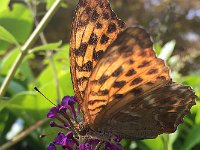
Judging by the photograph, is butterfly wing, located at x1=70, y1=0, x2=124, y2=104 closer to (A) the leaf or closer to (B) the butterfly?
(B) the butterfly

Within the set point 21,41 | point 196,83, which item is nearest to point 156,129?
point 196,83

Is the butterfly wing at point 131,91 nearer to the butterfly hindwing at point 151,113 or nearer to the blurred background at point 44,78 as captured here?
the butterfly hindwing at point 151,113

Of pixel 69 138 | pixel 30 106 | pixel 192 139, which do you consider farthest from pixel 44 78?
pixel 69 138

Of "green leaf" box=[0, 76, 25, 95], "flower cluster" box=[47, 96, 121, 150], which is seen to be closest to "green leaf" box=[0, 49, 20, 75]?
"green leaf" box=[0, 76, 25, 95]

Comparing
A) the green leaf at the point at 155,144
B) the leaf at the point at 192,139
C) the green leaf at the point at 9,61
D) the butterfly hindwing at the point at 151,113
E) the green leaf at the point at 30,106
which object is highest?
the green leaf at the point at 9,61

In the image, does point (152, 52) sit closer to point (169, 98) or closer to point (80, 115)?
point (169, 98)

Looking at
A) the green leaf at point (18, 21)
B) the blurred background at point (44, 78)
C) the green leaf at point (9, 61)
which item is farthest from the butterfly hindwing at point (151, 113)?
the green leaf at point (18, 21)
